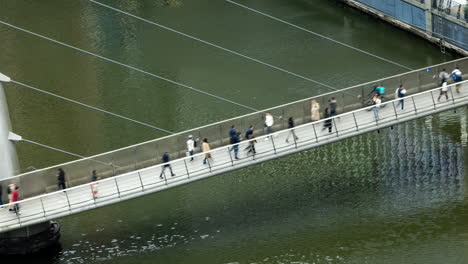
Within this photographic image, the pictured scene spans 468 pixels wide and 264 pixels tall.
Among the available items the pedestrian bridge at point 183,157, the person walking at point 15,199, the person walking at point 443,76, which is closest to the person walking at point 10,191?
the person walking at point 15,199

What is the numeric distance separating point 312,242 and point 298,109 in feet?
15.4

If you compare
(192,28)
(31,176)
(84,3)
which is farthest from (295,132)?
(84,3)

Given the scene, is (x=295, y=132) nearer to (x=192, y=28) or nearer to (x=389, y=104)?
(x=389, y=104)

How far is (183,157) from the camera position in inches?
1577

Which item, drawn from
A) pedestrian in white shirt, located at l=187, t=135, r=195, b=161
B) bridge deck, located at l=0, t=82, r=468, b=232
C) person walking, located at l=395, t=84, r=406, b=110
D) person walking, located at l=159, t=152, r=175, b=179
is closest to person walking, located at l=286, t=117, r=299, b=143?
bridge deck, located at l=0, t=82, r=468, b=232

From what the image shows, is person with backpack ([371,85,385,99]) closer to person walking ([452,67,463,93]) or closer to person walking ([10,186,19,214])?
person walking ([452,67,463,93])

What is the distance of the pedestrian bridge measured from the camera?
127ft

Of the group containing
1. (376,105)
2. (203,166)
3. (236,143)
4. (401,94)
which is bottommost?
(203,166)

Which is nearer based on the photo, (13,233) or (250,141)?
(13,233)

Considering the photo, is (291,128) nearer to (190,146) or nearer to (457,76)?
(190,146)

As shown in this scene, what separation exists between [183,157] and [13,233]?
6085mm

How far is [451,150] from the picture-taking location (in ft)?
149

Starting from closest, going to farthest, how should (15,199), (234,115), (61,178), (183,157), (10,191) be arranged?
(15,199), (10,191), (61,178), (183,157), (234,115)

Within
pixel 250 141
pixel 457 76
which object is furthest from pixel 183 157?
pixel 457 76
